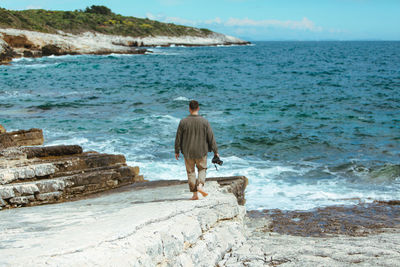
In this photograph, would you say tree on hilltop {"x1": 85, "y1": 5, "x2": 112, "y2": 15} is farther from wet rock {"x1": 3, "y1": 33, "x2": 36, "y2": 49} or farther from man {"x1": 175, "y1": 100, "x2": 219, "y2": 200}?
man {"x1": 175, "y1": 100, "x2": 219, "y2": 200}

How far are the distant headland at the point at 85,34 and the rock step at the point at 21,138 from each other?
141 feet

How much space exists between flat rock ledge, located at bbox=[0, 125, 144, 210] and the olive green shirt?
2.89 m

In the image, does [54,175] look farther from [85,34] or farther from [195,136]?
[85,34]

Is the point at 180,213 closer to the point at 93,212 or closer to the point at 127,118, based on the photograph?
the point at 93,212

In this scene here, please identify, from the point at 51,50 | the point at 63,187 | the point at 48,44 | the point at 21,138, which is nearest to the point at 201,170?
the point at 63,187

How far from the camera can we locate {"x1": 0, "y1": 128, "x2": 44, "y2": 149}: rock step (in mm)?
10656

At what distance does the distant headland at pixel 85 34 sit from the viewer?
6147 centimetres

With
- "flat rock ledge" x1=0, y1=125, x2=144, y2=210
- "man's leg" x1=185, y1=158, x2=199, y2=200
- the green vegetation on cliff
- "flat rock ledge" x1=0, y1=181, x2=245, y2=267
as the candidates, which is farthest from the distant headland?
"man's leg" x1=185, y1=158, x2=199, y2=200

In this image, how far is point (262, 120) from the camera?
20.8 meters

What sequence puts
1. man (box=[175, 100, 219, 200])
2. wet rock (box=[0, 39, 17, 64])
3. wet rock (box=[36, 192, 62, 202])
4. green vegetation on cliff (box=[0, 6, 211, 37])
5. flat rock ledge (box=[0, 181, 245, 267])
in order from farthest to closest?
green vegetation on cliff (box=[0, 6, 211, 37]) → wet rock (box=[0, 39, 17, 64]) → wet rock (box=[36, 192, 62, 202]) → man (box=[175, 100, 219, 200]) → flat rock ledge (box=[0, 181, 245, 267])

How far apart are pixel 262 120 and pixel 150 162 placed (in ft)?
30.4

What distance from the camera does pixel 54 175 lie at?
26.6 ft

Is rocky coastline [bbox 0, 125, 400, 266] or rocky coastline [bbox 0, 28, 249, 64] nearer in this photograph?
rocky coastline [bbox 0, 125, 400, 266]

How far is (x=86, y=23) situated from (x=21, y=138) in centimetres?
9584
